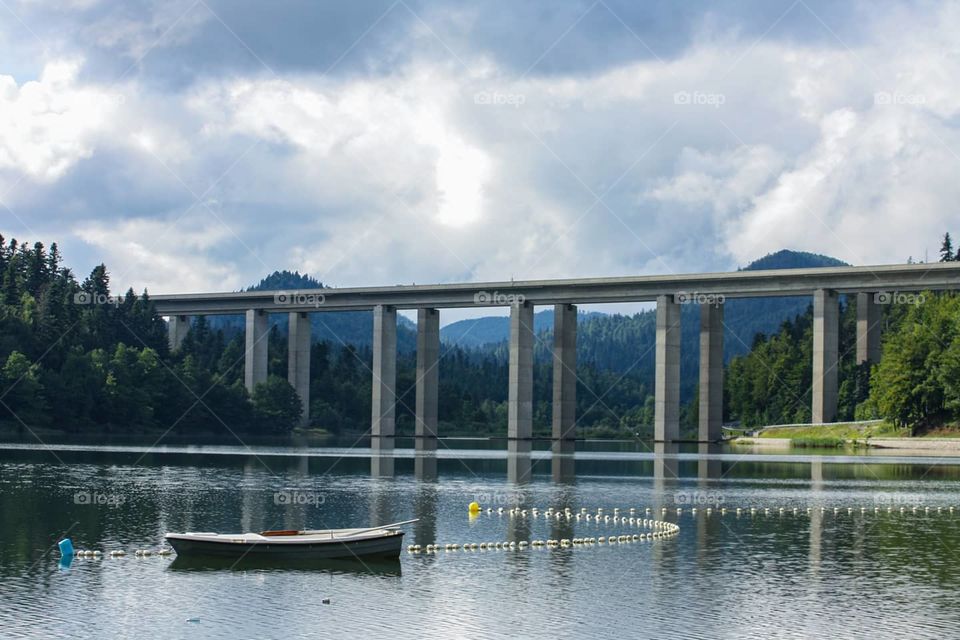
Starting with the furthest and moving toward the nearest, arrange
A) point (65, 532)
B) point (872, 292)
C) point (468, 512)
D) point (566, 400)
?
point (566, 400)
point (872, 292)
point (468, 512)
point (65, 532)

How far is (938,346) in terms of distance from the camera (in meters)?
132

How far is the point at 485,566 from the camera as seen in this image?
4328 centimetres

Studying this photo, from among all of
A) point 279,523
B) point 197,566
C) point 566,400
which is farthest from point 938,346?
point 197,566

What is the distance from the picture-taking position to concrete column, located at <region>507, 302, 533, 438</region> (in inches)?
6437

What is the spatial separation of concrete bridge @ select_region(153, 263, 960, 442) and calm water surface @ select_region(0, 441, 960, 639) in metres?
61.4

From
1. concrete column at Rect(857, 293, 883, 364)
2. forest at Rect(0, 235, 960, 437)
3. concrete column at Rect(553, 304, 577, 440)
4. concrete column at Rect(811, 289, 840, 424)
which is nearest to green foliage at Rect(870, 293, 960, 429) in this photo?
forest at Rect(0, 235, 960, 437)

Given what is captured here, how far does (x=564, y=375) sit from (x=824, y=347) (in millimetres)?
32284

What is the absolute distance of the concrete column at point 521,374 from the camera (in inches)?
6437

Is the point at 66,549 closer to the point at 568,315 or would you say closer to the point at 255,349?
the point at 568,315

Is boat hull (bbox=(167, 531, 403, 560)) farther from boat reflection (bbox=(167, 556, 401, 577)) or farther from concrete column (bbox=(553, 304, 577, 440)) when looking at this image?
concrete column (bbox=(553, 304, 577, 440))

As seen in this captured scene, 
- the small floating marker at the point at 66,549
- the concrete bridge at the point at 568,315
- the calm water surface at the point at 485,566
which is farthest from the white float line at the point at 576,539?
the concrete bridge at the point at 568,315

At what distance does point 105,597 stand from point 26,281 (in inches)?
5719

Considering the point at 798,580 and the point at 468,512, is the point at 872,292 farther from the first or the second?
the point at 798,580

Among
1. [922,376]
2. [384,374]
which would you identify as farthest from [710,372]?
[384,374]
